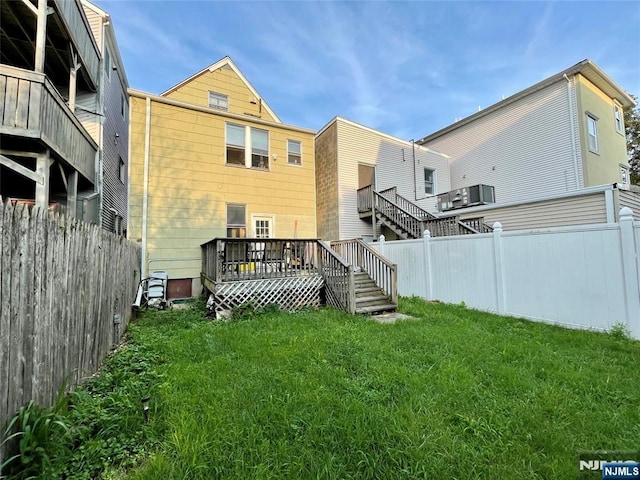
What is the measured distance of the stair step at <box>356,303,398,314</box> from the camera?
6753mm

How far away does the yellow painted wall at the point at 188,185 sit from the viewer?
8.86m

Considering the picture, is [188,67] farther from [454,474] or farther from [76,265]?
[454,474]

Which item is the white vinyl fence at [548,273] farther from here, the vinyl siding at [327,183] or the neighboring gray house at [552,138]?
the neighboring gray house at [552,138]

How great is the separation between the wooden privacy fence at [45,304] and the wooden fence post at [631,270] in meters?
7.51

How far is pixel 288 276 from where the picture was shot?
741 cm

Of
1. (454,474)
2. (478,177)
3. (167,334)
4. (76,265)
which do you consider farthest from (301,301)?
(478,177)

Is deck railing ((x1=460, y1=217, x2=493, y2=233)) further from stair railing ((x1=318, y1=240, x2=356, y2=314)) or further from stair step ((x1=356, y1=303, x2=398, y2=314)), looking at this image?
stair railing ((x1=318, y1=240, x2=356, y2=314))

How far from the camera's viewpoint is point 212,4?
8039 millimetres

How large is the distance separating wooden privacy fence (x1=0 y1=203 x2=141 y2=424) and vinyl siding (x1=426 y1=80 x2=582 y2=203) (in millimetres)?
15019

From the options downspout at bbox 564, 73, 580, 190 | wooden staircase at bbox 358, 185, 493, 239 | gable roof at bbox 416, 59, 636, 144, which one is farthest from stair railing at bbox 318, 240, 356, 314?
gable roof at bbox 416, 59, 636, 144

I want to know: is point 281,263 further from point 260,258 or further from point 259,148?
point 259,148

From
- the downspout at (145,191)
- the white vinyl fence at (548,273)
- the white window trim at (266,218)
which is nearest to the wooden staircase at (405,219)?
the white vinyl fence at (548,273)

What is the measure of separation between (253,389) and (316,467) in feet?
3.99
